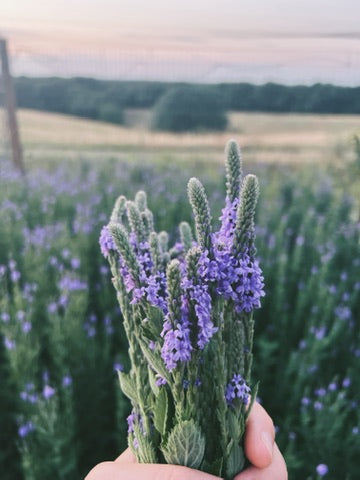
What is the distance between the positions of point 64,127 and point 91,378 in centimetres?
351

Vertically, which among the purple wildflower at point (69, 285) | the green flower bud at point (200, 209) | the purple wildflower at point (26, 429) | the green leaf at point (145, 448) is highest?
the green flower bud at point (200, 209)

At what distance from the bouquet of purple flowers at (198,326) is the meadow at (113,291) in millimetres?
867

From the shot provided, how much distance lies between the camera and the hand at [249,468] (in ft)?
2.39

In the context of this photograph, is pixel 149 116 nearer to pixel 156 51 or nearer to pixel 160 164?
pixel 160 164

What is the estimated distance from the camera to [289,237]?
12.1ft

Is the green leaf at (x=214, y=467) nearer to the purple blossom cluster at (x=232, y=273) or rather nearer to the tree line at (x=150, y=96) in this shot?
the purple blossom cluster at (x=232, y=273)

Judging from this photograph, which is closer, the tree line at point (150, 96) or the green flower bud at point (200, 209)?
the green flower bud at point (200, 209)

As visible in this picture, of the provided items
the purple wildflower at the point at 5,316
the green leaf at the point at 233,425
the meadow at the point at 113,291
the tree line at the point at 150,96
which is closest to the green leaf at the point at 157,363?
the green leaf at the point at 233,425

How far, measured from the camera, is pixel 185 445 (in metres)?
0.72

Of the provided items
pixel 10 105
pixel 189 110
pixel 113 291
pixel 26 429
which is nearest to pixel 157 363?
pixel 26 429

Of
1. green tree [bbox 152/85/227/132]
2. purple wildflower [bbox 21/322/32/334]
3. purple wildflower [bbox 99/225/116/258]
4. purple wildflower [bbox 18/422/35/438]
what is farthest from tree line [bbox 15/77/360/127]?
purple wildflower [bbox 99/225/116/258]

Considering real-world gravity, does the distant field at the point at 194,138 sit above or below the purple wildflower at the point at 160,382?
above

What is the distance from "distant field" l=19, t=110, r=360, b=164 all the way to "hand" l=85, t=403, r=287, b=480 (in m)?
3.08

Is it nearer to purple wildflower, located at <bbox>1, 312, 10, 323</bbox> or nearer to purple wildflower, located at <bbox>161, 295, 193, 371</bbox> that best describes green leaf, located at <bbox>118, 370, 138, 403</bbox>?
purple wildflower, located at <bbox>161, 295, 193, 371</bbox>
